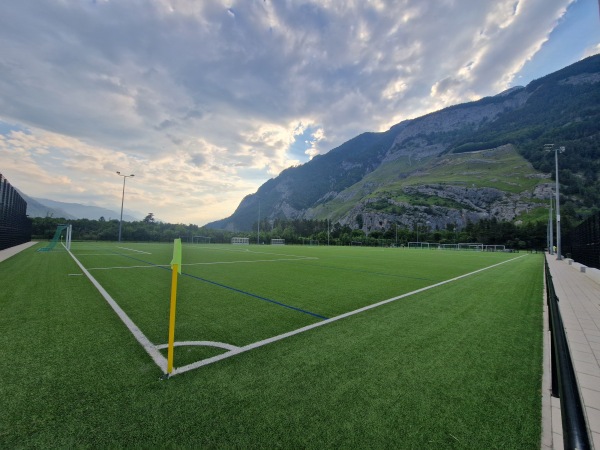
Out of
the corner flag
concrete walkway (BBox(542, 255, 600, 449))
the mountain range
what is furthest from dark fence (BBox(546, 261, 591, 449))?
the mountain range

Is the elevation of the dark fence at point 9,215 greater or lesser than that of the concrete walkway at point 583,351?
greater

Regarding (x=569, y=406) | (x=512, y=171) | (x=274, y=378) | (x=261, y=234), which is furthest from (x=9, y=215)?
(x=512, y=171)

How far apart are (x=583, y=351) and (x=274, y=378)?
4.62 m

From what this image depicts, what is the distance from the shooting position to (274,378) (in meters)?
2.85

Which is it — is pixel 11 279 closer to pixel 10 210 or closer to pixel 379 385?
pixel 379 385

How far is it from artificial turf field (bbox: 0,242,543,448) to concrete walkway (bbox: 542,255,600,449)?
0.43 feet

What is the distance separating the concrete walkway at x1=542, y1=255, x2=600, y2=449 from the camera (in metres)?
2.21

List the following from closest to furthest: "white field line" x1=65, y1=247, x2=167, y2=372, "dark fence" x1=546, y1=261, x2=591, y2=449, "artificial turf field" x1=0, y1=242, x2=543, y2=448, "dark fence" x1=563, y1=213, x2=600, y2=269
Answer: "dark fence" x1=546, y1=261, x2=591, y2=449, "artificial turf field" x1=0, y1=242, x2=543, y2=448, "white field line" x1=65, y1=247, x2=167, y2=372, "dark fence" x1=563, y1=213, x2=600, y2=269

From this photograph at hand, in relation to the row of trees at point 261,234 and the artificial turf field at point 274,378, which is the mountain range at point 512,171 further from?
the artificial turf field at point 274,378

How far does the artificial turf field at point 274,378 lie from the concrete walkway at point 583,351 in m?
0.13

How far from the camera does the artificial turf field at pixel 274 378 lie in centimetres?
207

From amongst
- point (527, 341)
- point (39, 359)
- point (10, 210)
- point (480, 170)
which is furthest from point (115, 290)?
point (480, 170)

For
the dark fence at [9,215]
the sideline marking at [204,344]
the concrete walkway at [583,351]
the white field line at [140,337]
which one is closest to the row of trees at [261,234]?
the dark fence at [9,215]

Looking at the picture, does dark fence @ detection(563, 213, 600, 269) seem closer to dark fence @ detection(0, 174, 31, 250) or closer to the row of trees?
dark fence @ detection(0, 174, 31, 250)
